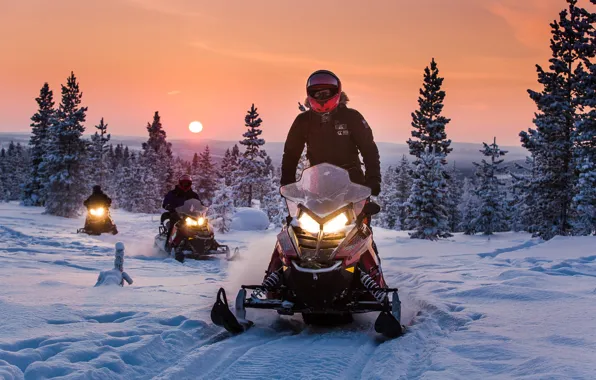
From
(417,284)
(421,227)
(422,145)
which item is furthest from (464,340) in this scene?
(422,145)

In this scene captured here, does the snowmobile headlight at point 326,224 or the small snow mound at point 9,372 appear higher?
the snowmobile headlight at point 326,224

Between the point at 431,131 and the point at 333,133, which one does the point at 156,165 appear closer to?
the point at 431,131

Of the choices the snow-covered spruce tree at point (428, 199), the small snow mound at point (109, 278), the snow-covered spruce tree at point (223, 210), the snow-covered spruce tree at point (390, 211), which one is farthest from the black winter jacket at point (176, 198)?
the snow-covered spruce tree at point (390, 211)

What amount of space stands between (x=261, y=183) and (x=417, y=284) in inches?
1714

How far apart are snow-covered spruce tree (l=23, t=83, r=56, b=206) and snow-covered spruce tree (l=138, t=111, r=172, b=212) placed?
1870 centimetres

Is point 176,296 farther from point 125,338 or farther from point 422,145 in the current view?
point 422,145

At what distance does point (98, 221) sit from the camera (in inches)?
840

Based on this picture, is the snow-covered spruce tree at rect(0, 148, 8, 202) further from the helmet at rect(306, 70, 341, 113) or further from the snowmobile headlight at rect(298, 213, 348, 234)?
the snowmobile headlight at rect(298, 213, 348, 234)

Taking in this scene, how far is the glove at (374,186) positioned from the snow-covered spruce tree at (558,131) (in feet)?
93.4

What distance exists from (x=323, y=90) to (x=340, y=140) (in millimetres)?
658

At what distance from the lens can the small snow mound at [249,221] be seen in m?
35.6

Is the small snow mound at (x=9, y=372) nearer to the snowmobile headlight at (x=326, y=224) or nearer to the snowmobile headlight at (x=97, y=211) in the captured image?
the snowmobile headlight at (x=326, y=224)

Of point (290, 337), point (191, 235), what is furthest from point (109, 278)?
point (191, 235)

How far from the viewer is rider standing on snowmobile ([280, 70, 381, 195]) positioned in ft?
19.9
